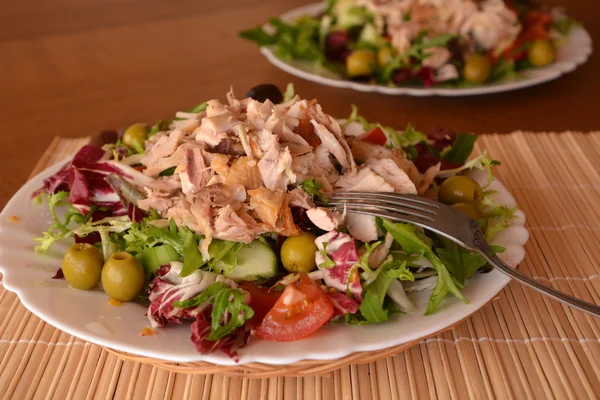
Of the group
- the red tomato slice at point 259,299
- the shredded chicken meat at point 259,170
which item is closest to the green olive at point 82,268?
the shredded chicken meat at point 259,170

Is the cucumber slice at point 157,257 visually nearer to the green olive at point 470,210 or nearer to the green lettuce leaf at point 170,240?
the green lettuce leaf at point 170,240

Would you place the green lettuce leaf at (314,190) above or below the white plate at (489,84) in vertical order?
above

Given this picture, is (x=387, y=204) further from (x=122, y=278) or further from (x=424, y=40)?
(x=424, y=40)

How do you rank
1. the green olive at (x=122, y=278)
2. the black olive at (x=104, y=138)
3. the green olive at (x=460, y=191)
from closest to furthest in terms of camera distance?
the green olive at (x=122, y=278)
the green olive at (x=460, y=191)
the black olive at (x=104, y=138)

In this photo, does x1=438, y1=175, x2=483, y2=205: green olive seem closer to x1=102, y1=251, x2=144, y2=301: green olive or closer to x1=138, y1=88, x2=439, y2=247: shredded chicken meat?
x1=138, y1=88, x2=439, y2=247: shredded chicken meat

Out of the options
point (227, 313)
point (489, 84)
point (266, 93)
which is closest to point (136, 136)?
point (266, 93)
